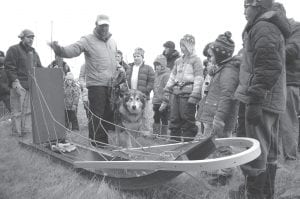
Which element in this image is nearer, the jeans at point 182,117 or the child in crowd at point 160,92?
the jeans at point 182,117

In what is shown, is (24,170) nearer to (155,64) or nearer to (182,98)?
(182,98)

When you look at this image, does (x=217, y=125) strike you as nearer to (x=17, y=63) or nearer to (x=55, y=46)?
(x=55, y=46)

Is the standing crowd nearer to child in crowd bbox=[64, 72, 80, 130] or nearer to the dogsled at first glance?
child in crowd bbox=[64, 72, 80, 130]

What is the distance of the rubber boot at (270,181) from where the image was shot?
281 cm

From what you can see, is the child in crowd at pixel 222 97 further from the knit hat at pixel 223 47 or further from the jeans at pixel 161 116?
the jeans at pixel 161 116

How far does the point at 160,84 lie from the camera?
6.26m

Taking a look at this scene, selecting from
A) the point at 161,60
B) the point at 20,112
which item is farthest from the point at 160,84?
the point at 20,112

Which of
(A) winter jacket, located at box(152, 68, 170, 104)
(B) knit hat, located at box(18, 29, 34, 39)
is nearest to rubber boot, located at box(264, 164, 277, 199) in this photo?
(A) winter jacket, located at box(152, 68, 170, 104)

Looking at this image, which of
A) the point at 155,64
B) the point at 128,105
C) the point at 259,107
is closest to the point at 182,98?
the point at 128,105

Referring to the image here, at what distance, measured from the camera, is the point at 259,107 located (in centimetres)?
251

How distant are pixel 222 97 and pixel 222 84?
150 millimetres

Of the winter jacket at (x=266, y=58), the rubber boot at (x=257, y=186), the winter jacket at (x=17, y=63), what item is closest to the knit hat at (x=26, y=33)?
the winter jacket at (x=17, y=63)

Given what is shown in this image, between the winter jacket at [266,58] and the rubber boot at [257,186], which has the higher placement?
the winter jacket at [266,58]

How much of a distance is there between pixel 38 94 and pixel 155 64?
262cm
